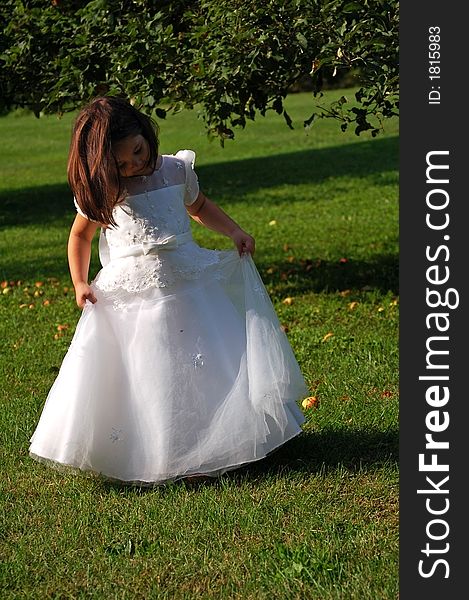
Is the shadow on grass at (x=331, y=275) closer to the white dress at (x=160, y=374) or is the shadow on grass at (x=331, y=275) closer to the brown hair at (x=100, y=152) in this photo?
the white dress at (x=160, y=374)

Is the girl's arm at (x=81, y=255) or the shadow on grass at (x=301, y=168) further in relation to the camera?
the shadow on grass at (x=301, y=168)

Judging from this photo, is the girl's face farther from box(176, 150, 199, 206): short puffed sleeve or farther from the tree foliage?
the tree foliage

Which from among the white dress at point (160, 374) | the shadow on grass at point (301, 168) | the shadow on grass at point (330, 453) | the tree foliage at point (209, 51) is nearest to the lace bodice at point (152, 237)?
the white dress at point (160, 374)

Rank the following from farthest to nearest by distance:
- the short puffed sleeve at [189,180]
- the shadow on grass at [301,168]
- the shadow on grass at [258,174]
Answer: the shadow on grass at [301,168], the shadow on grass at [258,174], the short puffed sleeve at [189,180]

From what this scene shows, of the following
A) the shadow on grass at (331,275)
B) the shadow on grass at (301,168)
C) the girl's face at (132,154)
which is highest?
the girl's face at (132,154)

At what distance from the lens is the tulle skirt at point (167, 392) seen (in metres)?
4.46

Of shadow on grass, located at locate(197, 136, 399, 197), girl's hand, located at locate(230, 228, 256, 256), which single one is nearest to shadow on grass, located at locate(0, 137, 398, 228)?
shadow on grass, located at locate(197, 136, 399, 197)

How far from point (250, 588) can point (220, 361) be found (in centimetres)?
117

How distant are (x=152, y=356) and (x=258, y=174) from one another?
14608 mm

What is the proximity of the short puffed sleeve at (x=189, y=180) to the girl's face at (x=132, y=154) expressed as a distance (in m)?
0.26

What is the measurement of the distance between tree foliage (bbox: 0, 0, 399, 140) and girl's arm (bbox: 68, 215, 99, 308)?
2622 millimetres

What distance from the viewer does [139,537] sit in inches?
160

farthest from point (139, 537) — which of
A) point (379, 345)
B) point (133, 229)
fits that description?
point (379, 345)

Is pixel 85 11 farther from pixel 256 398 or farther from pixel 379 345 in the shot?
pixel 256 398
